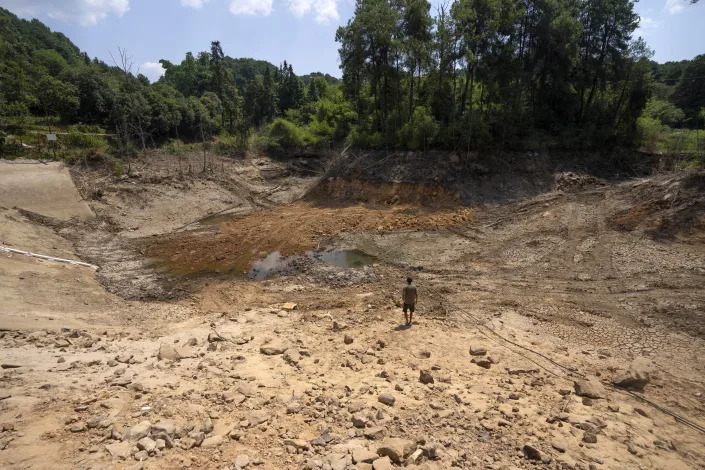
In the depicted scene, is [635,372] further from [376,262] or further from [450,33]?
[450,33]

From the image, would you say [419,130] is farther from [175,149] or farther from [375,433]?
[375,433]

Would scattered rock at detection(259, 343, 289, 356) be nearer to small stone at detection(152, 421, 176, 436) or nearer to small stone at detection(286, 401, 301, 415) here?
small stone at detection(286, 401, 301, 415)

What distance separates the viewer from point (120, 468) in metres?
4.16

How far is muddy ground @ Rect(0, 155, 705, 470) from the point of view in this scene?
4938mm

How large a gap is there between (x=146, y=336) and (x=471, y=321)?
Result: 816 centimetres

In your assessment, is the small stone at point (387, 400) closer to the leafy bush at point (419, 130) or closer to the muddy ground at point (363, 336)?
the muddy ground at point (363, 336)

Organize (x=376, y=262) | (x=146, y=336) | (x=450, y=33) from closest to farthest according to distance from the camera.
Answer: (x=146, y=336) → (x=376, y=262) → (x=450, y=33)

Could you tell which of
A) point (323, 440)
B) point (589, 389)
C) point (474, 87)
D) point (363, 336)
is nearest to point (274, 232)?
point (363, 336)

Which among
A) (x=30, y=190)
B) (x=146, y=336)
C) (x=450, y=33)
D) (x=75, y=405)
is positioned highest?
(x=450, y=33)

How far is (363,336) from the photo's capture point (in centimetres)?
883

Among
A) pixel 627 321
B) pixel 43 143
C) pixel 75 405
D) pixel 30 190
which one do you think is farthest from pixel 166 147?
pixel 627 321

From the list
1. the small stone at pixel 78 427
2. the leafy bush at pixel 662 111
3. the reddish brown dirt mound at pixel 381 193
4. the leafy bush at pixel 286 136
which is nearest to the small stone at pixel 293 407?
the small stone at pixel 78 427

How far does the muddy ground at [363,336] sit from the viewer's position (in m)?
4.94

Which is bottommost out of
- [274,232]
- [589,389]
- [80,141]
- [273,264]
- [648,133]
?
[273,264]
